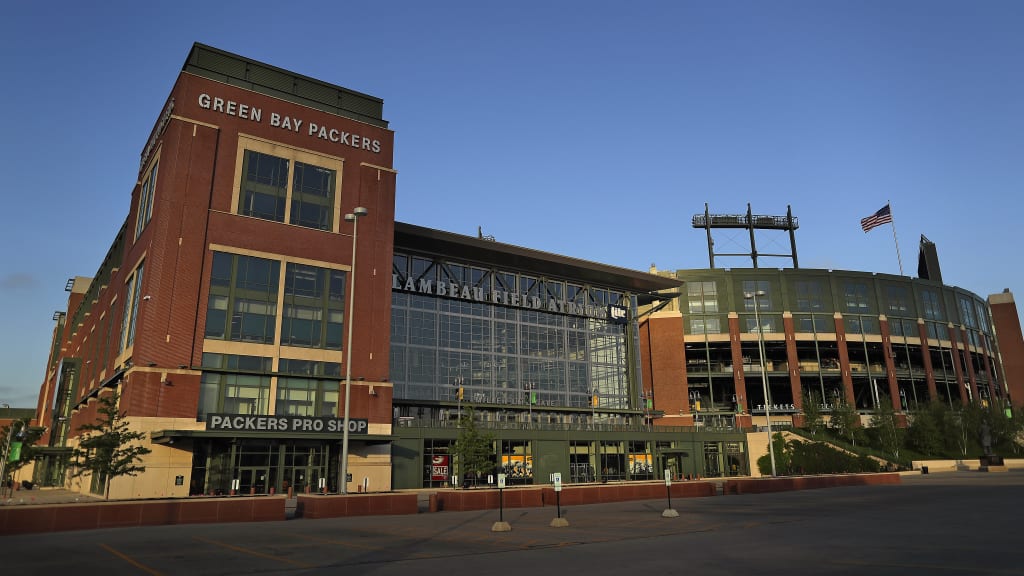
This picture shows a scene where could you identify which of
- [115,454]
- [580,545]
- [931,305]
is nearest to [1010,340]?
[931,305]

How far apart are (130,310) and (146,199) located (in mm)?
9457

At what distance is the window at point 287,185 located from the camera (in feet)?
170

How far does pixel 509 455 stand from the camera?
63031mm

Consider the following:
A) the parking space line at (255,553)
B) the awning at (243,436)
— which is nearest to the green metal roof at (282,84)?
the awning at (243,436)

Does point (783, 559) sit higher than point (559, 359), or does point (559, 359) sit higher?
point (559, 359)

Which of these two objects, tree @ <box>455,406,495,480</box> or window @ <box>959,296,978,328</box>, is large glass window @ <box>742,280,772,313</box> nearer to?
window @ <box>959,296,978,328</box>

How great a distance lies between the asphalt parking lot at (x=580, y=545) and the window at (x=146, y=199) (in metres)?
36.8

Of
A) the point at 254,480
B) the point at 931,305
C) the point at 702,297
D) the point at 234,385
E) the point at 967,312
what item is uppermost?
the point at 967,312

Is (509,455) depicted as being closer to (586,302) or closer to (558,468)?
(558,468)

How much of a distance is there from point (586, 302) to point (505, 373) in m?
15.2

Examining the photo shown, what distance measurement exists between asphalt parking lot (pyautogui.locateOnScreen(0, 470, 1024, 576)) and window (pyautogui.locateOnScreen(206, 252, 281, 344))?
80.4 ft

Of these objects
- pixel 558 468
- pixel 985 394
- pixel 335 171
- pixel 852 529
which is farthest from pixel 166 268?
pixel 985 394

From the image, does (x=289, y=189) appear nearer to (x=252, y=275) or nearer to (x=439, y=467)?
(x=252, y=275)

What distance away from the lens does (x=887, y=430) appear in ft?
270
